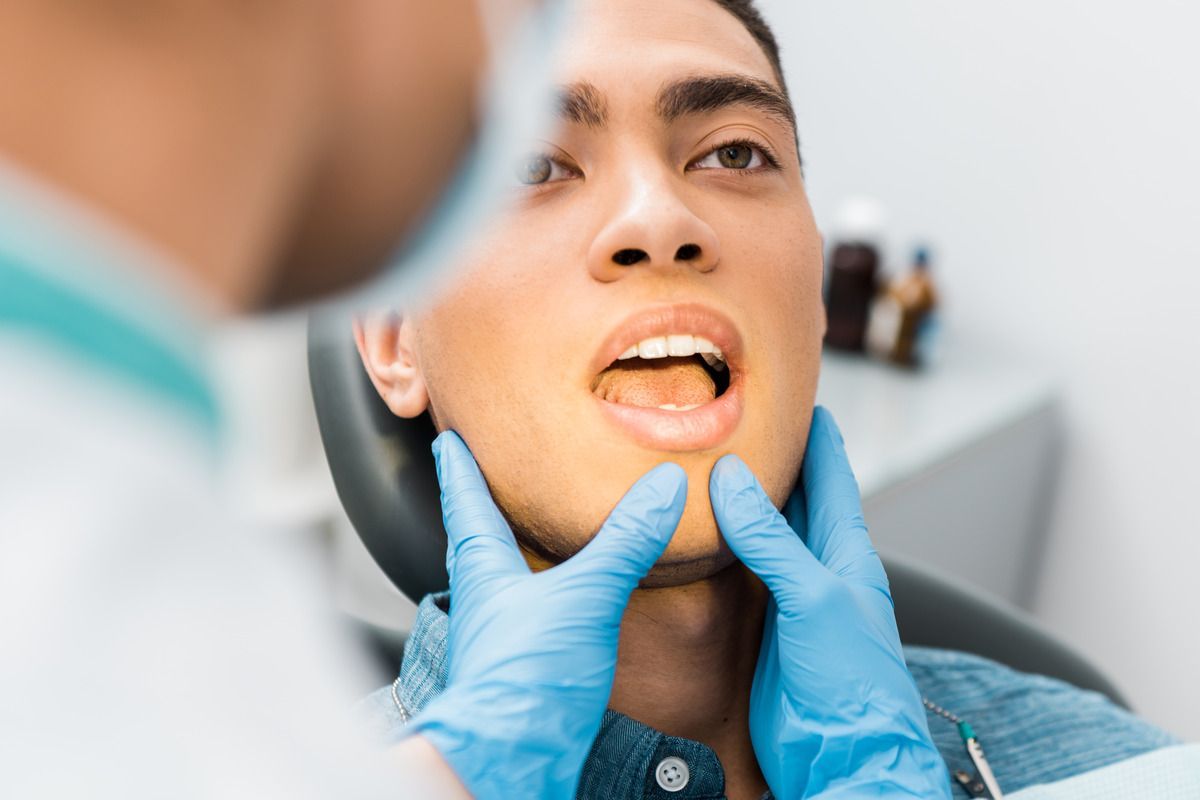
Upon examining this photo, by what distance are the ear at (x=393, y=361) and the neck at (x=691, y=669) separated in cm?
25

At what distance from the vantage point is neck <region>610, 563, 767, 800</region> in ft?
2.69

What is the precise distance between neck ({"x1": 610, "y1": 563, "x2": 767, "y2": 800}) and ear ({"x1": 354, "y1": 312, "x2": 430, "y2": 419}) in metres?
0.25

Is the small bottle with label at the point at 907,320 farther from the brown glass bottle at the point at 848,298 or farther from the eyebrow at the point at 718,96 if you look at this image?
the eyebrow at the point at 718,96

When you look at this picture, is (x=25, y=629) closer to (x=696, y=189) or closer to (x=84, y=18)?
(x=84, y=18)

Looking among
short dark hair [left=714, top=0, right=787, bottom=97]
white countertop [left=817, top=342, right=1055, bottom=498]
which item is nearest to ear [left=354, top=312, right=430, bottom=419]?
short dark hair [left=714, top=0, right=787, bottom=97]

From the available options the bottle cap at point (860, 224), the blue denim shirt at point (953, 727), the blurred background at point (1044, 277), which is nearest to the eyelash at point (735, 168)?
the blue denim shirt at point (953, 727)

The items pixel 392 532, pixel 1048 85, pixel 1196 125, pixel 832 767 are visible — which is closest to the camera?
pixel 832 767

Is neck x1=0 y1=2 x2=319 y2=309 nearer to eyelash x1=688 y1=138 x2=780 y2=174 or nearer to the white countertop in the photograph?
eyelash x1=688 y1=138 x2=780 y2=174

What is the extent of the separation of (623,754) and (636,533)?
0.18m

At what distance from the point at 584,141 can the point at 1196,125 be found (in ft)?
4.55

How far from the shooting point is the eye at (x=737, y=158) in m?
0.84

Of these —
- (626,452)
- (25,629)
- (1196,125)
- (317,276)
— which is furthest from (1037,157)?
(25,629)

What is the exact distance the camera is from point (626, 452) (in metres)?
0.74

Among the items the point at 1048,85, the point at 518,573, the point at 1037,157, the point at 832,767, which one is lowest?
the point at 832,767
